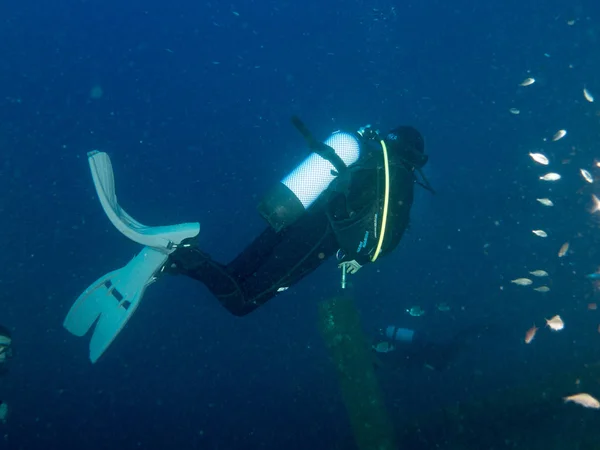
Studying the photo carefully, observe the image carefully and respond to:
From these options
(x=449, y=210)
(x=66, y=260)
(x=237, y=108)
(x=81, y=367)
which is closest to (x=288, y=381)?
(x=81, y=367)

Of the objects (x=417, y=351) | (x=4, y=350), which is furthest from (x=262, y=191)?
(x=4, y=350)

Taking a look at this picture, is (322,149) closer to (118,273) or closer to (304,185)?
(304,185)

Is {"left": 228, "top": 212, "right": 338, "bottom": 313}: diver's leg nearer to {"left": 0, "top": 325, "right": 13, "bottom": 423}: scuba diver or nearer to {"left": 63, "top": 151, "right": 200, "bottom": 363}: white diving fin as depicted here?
{"left": 63, "top": 151, "right": 200, "bottom": 363}: white diving fin

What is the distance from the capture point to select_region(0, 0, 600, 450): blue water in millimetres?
21484

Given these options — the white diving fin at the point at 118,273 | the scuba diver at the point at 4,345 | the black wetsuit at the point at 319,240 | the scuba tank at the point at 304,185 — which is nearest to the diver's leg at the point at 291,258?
the black wetsuit at the point at 319,240

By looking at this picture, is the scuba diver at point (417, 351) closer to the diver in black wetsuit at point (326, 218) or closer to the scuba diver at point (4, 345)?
the diver in black wetsuit at point (326, 218)

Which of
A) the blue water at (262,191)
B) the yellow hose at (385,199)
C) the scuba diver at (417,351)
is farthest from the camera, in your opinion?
the blue water at (262,191)

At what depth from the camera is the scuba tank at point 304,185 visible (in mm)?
4555

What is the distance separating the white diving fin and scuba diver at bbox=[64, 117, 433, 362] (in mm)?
11

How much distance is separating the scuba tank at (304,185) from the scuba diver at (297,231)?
1 cm

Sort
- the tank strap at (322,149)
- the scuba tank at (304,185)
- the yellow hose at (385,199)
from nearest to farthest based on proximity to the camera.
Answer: the yellow hose at (385,199)
the tank strap at (322,149)
the scuba tank at (304,185)

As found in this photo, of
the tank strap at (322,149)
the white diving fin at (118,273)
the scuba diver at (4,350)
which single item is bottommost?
the scuba diver at (4,350)

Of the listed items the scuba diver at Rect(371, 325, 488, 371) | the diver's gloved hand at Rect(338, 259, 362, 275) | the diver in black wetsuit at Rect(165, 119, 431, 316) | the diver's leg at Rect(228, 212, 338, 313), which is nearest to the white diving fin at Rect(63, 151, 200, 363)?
the diver in black wetsuit at Rect(165, 119, 431, 316)

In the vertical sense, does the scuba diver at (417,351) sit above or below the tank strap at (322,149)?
below
